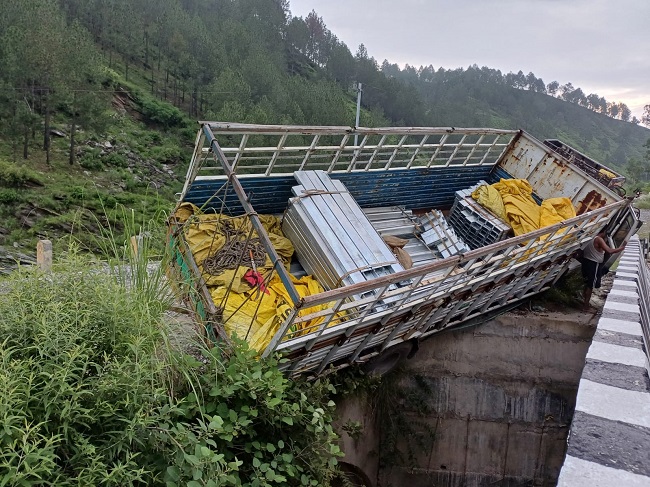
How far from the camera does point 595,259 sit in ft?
20.9

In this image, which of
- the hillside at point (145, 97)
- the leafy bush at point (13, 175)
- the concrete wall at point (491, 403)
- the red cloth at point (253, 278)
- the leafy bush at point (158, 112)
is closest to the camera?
the red cloth at point (253, 278)

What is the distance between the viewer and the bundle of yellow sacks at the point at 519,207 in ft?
21.1

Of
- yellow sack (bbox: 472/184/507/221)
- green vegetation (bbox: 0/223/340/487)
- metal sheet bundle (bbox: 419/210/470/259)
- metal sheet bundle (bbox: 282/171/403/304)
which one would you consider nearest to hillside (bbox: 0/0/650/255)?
green vegetation (bbox: 0/223/340/487)

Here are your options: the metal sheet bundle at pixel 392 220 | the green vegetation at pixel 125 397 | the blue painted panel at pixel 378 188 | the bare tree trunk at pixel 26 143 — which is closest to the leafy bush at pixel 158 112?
the bare tree trunk at pixel 26 143

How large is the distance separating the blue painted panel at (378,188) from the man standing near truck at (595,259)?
6.39 feet

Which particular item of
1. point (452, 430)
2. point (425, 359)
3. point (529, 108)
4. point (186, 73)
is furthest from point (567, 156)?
point (529, 108)

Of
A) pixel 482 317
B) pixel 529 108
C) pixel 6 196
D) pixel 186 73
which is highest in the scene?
pixel 529 108

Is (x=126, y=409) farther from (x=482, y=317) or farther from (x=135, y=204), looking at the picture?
(x=135, y=204)

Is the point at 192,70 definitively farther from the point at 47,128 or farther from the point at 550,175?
the point at 550,175

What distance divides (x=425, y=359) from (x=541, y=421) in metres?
1.92

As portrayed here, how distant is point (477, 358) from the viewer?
6461mm

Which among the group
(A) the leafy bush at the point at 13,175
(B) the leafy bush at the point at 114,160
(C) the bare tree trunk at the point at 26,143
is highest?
(B) the leafy bush at the point at 114,160

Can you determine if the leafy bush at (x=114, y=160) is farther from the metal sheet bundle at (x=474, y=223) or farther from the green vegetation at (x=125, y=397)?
the green vegetation at (x=125, y=397)

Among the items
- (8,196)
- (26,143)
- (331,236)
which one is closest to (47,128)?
(26,143)
